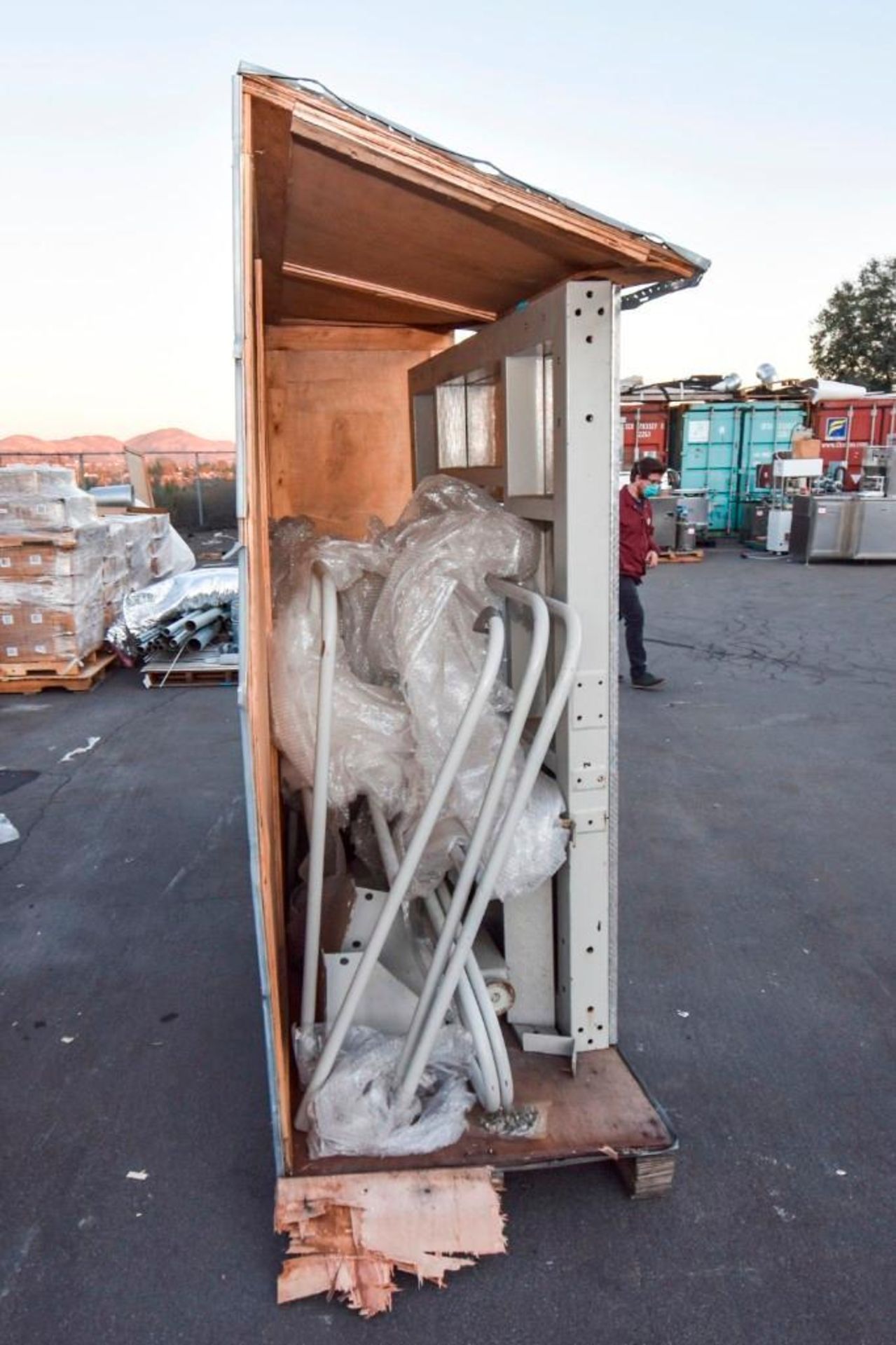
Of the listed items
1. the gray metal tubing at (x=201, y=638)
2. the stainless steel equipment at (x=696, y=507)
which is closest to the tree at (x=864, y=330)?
the stainless steel equipment at (x=696, y=507)

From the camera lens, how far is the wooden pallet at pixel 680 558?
14586 mm

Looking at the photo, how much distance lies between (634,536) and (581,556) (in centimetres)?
473

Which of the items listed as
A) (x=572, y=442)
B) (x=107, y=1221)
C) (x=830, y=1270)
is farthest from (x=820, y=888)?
(x=107, y=1221)

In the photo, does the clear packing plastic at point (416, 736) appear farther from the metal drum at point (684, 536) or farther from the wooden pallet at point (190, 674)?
the metal drum at point (684, 536)

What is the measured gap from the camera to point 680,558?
578 inches

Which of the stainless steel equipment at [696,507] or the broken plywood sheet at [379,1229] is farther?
the stainless steel equipment at [696,507]

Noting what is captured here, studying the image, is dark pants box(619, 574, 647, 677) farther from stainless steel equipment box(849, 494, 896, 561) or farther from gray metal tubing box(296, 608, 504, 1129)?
stainless steel equipment box(849, 494, 896, 561)

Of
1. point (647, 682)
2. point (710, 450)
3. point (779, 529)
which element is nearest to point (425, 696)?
point (647, 682)

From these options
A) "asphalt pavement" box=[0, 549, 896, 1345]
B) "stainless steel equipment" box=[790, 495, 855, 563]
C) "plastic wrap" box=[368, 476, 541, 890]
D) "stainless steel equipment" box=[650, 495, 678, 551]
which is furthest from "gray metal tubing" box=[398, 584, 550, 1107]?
"stainless steel equipment" box=[650, 495, 678, 551]

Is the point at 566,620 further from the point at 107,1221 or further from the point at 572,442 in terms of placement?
the point at 107,1221

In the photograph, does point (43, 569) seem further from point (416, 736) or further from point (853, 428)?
point (853, 428)

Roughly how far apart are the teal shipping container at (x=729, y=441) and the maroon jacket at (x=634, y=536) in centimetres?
1022

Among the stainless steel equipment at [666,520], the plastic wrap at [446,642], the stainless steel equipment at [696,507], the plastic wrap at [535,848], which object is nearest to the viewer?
the plastic wrap at [535,848]

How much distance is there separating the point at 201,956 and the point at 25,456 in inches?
713
